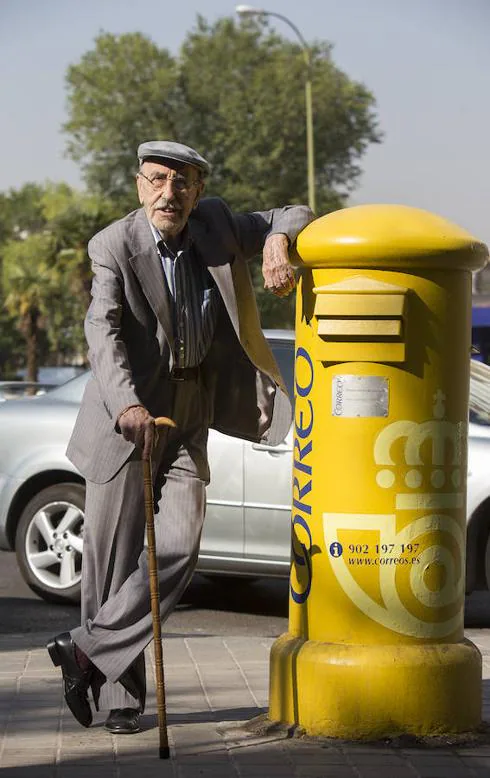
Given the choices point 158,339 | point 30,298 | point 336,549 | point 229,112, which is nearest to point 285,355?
point 158,339

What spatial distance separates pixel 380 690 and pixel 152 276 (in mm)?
1484

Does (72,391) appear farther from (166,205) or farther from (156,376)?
(166,205)

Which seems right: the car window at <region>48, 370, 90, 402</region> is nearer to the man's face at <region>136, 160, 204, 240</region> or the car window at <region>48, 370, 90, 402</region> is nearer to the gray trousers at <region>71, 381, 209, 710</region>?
the gray trousers at <region>71, 381, 209, 710</region>

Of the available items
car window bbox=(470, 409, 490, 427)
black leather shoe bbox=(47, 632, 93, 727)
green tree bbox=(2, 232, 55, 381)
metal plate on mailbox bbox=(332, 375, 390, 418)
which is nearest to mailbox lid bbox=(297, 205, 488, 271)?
metal plate on mailbox bbox=(332, 375, 390, 418)

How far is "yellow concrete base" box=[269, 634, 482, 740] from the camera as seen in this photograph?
4.48 metres

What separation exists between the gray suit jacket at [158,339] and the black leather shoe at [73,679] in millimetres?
566

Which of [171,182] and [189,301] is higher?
[171,182]

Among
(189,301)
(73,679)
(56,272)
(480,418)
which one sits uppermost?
(56,272)

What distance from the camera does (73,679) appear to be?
4676 millimetres

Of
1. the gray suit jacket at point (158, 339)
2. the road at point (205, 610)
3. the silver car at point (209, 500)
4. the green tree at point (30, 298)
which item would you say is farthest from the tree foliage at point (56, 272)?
the gray suit jacket at point (158, 339)

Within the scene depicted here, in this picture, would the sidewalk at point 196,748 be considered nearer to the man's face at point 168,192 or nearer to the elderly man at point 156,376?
the elderly man at point 156,376

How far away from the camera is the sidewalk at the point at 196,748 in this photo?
164 inches

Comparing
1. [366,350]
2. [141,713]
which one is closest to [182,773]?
[141,713]

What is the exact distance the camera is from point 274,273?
4504 mm
